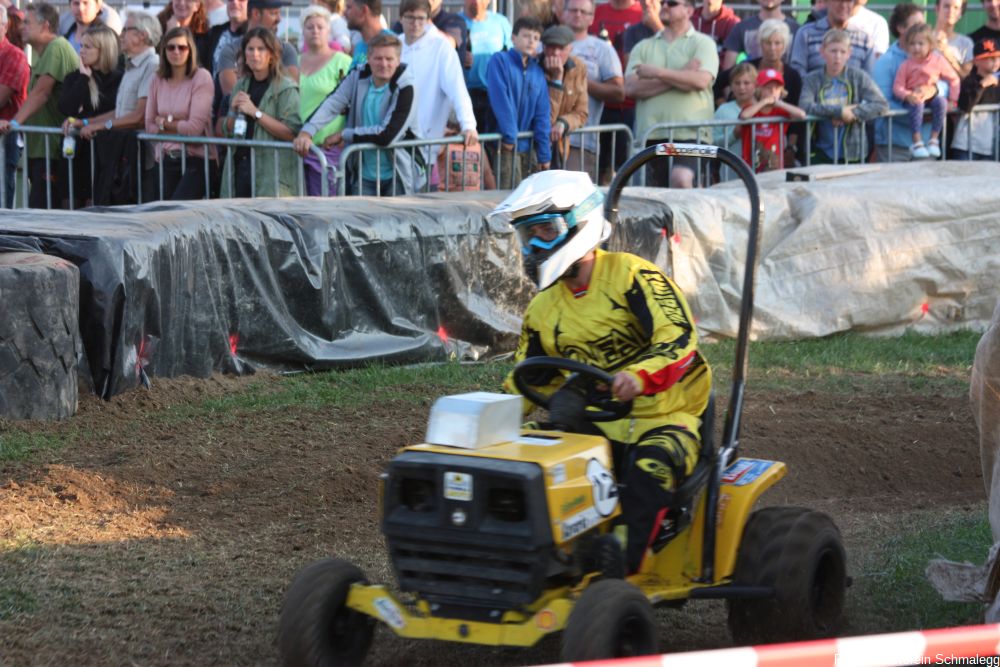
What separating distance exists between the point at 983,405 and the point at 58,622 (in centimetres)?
345

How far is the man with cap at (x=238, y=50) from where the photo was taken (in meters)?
11.5

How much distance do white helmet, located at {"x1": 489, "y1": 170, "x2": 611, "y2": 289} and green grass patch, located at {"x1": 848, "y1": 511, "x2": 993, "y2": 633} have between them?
169 cm

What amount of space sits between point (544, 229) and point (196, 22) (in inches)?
340

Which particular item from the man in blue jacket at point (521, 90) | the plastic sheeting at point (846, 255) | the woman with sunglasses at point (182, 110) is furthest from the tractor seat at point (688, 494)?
the woman with sunglasses at point (182, 110)

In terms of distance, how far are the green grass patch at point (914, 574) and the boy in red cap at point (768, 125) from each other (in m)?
6.02

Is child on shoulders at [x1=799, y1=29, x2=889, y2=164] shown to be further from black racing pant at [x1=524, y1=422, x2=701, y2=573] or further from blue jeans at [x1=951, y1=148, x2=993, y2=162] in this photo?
black racing pant at [x1=524, y1=422, x2=701, y2=573]

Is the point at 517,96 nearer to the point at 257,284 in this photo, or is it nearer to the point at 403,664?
the point at 257,284

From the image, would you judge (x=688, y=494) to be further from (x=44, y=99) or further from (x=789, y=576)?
(x=44, y=99)

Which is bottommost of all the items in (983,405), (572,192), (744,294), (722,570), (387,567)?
(387,567)

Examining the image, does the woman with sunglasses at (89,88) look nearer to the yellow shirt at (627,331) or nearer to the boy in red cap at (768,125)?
the boy in red cap at (768,125)

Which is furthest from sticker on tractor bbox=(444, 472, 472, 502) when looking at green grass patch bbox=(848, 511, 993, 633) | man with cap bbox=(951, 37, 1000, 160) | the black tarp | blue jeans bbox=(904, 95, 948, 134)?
man with cap bbox=(951, 37, 1000, 160)

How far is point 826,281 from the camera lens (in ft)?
36.3


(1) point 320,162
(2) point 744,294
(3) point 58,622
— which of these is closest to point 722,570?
(2) point 744,294

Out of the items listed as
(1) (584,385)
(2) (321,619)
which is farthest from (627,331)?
(2) (321,619)
